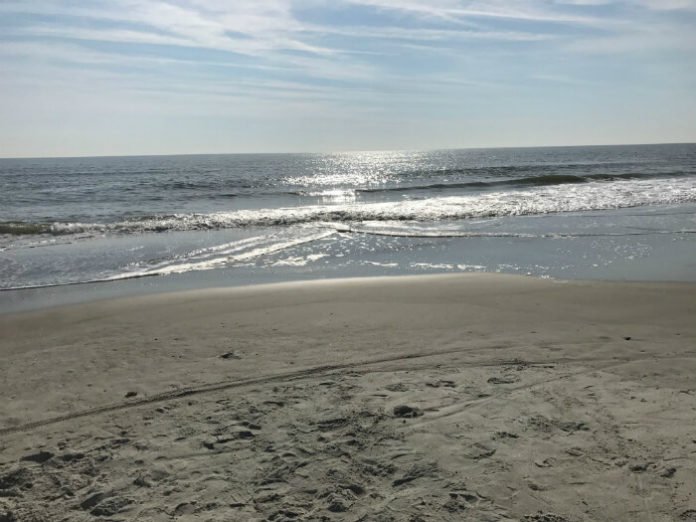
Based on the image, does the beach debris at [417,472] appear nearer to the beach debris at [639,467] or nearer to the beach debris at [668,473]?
the beach debris at [639,467]

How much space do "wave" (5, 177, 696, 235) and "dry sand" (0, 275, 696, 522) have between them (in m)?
10.7

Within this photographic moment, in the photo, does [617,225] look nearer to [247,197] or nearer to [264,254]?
[264,254]

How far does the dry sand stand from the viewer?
3061mm

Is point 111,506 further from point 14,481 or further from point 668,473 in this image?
point 668,473

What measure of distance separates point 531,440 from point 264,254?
30.4 feet

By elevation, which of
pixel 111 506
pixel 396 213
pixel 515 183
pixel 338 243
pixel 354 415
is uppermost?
pixel 515 183

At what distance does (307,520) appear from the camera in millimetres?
2902

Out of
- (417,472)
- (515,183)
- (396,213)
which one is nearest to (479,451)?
(417,472)

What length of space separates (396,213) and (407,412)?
16.3 m

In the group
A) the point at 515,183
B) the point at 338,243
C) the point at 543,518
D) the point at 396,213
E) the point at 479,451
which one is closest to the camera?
the point at 543,518

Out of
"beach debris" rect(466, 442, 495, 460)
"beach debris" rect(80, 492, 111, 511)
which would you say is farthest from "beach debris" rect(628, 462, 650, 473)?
"beach debris" rect(80, 492, 111, 511)

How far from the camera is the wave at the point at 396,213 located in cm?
1709

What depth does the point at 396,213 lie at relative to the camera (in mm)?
19984

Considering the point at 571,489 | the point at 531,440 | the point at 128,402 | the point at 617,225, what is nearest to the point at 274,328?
the point at 128,402
